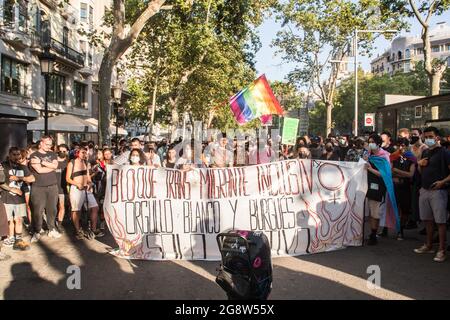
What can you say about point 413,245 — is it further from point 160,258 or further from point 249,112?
point 249,112

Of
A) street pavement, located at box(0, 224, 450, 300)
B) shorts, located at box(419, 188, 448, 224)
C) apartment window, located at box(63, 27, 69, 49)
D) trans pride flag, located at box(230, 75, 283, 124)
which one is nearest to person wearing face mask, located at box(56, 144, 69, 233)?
street pavement, located at box(0, 224, 450, 300)

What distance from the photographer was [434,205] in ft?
21.2

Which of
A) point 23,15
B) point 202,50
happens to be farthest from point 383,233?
point 23,15

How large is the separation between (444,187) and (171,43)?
20.9 m

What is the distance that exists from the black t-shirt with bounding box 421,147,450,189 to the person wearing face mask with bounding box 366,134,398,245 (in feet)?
2.47

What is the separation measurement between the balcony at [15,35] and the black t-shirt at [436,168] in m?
21.7

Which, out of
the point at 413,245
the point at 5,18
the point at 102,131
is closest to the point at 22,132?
the point at 102,131

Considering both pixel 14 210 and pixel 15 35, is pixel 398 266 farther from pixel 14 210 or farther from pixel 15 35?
pixel 15 35

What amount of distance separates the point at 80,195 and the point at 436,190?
20.1 feet

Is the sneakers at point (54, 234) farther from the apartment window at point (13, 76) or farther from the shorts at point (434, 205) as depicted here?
the apartment window at point (13, 76)


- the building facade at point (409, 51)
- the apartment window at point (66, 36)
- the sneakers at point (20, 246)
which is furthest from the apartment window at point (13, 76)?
the building facade at point (409, 51)

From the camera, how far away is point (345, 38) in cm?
2811

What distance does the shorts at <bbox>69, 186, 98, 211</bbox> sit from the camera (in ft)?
26.5
